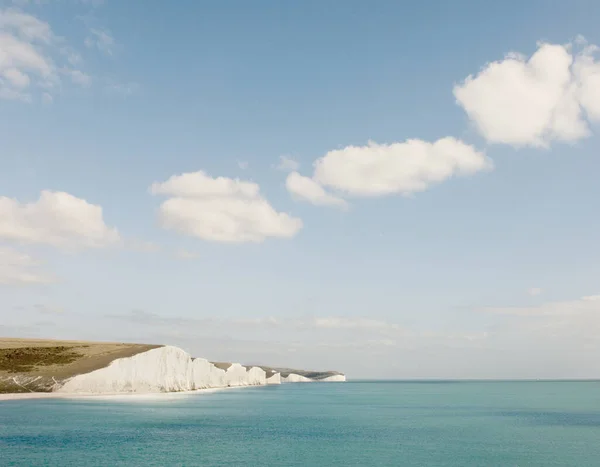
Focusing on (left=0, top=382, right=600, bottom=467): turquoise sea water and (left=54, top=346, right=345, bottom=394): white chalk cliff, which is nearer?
(left=0, top=382, right=600, bottom=467): turquoise sea water

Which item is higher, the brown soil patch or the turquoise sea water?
the brown soil patch

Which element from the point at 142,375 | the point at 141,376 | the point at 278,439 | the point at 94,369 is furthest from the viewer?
the point at 142,375

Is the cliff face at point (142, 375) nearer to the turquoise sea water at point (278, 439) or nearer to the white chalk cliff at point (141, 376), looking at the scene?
the white chalk cliff at point (141, 376)

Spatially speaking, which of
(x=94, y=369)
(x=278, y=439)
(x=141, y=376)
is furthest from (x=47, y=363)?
(x=278, y=439)

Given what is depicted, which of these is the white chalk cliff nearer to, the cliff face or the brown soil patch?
the cliff face

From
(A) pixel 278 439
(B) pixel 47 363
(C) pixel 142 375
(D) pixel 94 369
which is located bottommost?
(A) pixel 278 439

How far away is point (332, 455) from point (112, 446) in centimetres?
2288

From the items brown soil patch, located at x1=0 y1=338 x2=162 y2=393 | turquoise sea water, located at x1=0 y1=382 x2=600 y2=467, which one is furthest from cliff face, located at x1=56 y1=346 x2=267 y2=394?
turquoise sea water, located at x1=0 y1=382 x2=600 y2=467

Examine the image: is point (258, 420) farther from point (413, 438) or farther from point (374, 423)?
point (413, 438)

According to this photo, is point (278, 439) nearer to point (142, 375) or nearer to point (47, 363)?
point (142, 375)

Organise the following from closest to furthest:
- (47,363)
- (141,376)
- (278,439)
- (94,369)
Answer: (278,439), (94,369), (47,363), (141,376)

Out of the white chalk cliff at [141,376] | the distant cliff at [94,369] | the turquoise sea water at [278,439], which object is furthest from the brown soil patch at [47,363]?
the turquoise sea water at [278,439]

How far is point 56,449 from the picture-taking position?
5097 cm

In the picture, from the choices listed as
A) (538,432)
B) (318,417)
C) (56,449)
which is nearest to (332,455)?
(56,449)
